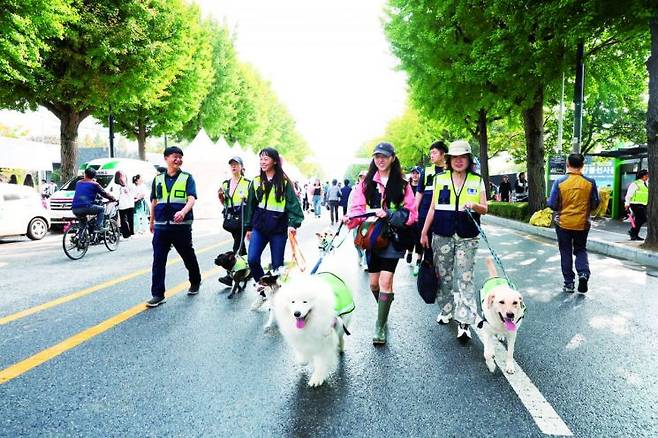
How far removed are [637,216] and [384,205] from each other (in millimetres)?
10974

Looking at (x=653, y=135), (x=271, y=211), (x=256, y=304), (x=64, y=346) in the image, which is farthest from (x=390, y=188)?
(x=653, y=135)

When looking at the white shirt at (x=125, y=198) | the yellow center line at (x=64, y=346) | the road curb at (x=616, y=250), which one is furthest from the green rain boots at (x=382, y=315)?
the white shirt at (x=125, y=198)

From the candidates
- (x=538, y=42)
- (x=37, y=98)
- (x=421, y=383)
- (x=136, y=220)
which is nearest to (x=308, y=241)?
(x=136, y=220)

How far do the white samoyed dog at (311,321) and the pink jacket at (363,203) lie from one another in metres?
0.99

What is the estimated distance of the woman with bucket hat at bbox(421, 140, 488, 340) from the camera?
4344mm

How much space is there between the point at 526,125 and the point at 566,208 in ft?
39.7

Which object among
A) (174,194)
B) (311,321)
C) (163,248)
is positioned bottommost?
(311,321)

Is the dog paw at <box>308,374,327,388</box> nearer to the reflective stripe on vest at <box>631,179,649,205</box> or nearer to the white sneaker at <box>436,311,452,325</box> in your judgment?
the white sneaker at <box>436,311,452,325</box>

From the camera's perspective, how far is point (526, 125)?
17516 millimetres

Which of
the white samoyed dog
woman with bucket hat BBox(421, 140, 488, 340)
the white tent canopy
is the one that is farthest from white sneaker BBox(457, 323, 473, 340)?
the white tent canopy

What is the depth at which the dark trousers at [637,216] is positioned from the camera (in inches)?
477

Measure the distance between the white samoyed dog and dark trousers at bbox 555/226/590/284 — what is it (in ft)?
14.7

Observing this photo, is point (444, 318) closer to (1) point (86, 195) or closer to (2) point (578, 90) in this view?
(1) point (86, 195)

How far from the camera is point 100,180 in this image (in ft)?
55.8
